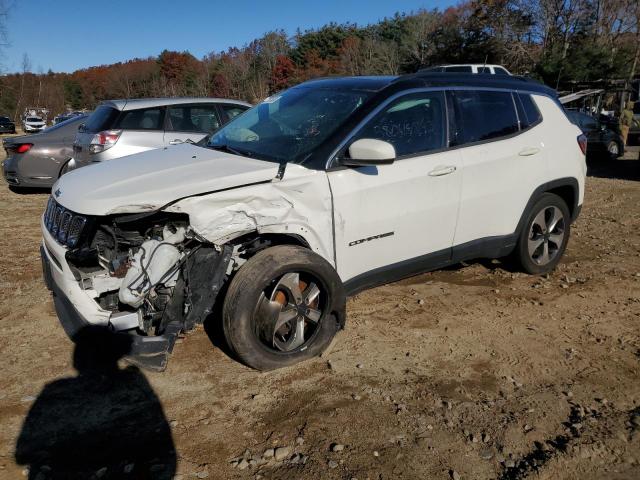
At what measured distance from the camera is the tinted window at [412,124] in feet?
12.6

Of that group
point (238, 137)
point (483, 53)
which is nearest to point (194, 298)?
point (238, 137)

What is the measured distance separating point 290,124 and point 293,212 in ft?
3.25

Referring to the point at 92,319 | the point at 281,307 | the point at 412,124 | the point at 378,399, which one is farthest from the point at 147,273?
the point at 412,124

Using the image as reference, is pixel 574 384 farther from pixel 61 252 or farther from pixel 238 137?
pixel 61 252

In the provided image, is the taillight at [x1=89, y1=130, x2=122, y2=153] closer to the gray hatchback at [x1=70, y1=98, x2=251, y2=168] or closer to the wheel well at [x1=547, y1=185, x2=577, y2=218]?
the gray hatchback at [x1=70, y1=98, x2=251, y2=168]

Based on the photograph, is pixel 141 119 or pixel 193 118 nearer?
pixel 141 119

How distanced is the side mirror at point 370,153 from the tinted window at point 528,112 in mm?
1820

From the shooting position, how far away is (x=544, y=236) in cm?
504

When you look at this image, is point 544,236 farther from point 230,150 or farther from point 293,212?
point 230,150

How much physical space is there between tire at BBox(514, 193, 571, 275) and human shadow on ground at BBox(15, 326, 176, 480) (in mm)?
3457

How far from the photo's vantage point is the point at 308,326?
11.8 feet

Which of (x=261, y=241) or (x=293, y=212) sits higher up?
(x=293, y=212)

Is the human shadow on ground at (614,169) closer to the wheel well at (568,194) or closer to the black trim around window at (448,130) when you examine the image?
the wheel well at (568,194)

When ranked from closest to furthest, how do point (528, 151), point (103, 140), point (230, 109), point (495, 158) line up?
point (495, 158) → point (528, 151) → point (103, 140) → point (230, 109)
